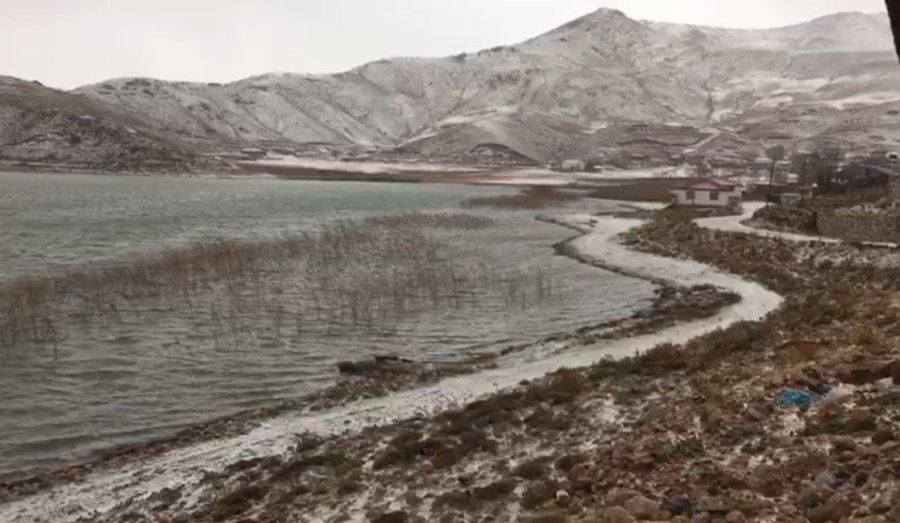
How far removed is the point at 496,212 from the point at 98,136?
14555cm

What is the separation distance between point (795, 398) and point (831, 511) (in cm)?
599

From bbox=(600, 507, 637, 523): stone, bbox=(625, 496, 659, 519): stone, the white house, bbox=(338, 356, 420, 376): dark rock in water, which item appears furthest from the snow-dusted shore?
the white house

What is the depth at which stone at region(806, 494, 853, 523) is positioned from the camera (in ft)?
30.2

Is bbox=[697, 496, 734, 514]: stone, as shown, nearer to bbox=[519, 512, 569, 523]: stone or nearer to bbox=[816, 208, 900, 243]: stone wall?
bbox=[519, 512, 569, 523]: stone

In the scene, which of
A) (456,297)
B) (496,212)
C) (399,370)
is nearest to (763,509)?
(399,370)

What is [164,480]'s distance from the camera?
16000 millimetres

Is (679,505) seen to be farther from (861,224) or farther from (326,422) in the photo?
(861,224)

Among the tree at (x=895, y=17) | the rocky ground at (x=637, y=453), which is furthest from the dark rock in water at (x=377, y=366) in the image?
the tree at (x=895, y=17)

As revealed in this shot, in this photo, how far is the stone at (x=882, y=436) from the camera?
11.3m

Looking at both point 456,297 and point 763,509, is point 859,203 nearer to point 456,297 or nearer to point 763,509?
point 456,297

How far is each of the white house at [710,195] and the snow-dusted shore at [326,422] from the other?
5098 cm

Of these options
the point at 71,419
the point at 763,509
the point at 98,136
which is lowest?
the point at 71,419

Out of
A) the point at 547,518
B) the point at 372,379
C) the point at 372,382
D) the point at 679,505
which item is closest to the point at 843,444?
the point at 679,505

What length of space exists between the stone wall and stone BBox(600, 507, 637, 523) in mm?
41391
